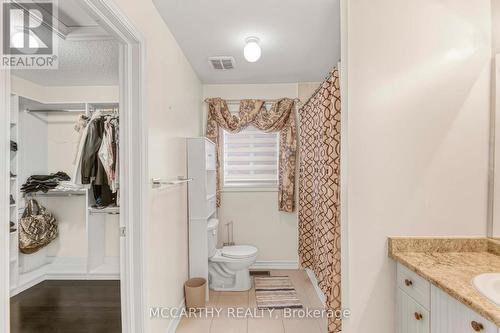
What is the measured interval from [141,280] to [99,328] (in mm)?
1149

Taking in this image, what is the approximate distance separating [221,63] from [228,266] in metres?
2.13

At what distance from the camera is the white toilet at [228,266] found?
2918mm

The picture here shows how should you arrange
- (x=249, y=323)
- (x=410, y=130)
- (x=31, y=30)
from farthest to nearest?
(x=249, y=323)
(x=31, y=30)
(x=410, y=130)

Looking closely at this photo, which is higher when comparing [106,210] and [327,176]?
[327,176]

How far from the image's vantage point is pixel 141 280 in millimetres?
1656

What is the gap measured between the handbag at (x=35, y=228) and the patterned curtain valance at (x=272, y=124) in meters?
1.96

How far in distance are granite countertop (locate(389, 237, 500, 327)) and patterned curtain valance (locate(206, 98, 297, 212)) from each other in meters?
1.93

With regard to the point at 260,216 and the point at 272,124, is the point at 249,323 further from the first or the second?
the point at 272,124

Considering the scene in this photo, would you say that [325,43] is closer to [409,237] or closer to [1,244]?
[409,237]

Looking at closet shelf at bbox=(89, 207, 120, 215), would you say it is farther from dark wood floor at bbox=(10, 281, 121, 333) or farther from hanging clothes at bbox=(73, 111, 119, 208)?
dark wood floor at bbox=(10, 281, 121, 333)

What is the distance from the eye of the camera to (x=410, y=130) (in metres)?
1.61

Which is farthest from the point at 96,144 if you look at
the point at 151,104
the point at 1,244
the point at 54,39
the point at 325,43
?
the point at 325,43

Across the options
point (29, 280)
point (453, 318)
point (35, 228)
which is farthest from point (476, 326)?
point (29, 280)

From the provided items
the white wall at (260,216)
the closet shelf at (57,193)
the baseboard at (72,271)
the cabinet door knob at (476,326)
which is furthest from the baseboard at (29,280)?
the cabinet door knob at (476,326)
